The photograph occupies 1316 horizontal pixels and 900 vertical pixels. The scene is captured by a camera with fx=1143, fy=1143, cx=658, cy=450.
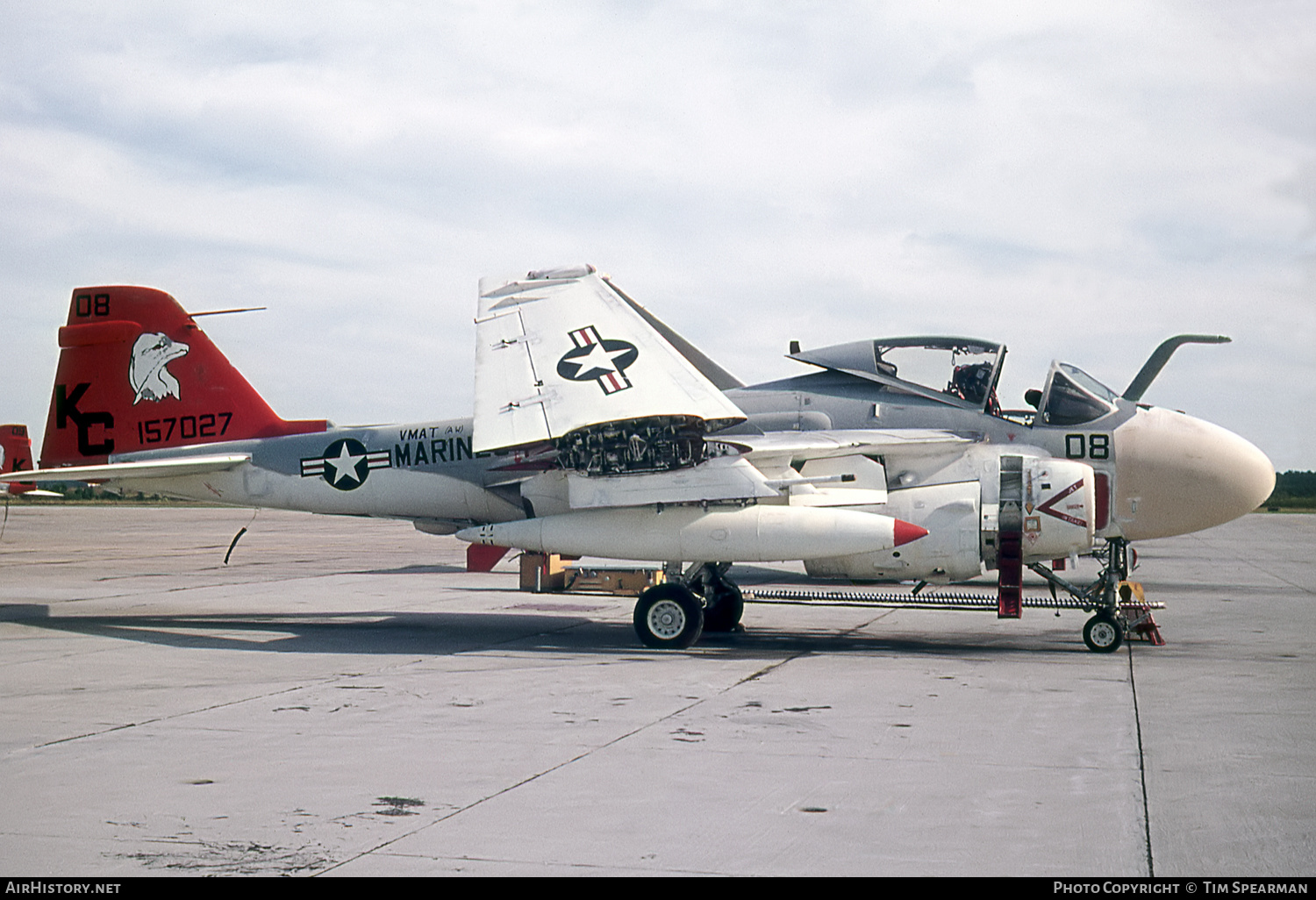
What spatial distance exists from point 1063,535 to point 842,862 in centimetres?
742

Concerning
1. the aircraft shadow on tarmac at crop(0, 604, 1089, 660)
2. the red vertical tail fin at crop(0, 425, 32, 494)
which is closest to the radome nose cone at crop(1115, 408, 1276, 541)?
the aircraft shadow on tarmac at crop(0, 604, 1089, 660)

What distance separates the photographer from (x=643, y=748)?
22.6ft

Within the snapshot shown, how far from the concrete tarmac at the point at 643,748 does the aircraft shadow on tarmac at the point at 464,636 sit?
84 mm

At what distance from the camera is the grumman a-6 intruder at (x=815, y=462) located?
37.1ft

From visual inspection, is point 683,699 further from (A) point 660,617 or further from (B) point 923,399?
(B) point 923,399

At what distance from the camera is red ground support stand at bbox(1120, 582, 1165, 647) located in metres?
11.7

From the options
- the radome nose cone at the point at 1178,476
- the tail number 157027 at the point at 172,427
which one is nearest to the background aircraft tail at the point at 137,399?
the tail number 157027 at the point at 172,427

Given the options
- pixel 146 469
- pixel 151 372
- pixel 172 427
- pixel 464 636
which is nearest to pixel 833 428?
pixel 464 636

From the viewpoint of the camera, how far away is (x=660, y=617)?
11656mm

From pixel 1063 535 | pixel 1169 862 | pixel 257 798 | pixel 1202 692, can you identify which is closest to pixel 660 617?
pixel 1063 535

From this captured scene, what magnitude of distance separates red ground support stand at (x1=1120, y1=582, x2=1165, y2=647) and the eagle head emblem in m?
11.3

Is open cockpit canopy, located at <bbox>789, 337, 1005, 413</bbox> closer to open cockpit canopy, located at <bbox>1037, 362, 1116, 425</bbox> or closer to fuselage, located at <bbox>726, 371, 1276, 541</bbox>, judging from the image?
fuselage, located at <bbox>726, 371, 1276, 541</bbox>

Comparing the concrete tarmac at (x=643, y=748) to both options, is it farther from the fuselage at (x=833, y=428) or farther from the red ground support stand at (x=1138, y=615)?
the fuselage at (x=833, y=428)

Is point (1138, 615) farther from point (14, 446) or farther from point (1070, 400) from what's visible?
point (14, 446)
